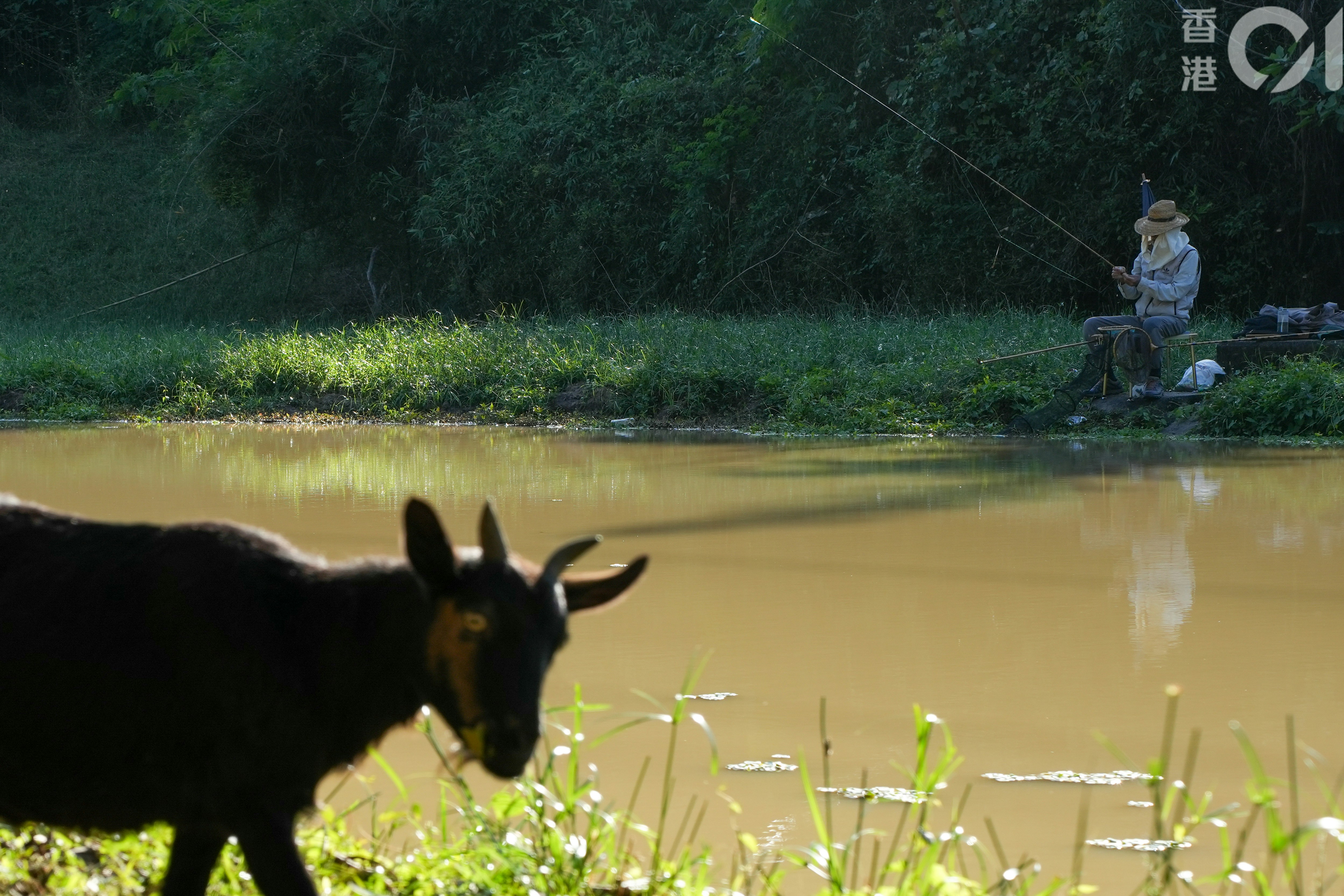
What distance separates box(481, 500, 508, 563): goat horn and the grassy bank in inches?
434

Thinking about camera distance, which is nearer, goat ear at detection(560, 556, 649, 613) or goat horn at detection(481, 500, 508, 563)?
goat horn at detection(481, 500, 508, 563)

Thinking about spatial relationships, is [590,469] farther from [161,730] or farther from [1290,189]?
[1290,189]

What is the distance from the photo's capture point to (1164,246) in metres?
13.1

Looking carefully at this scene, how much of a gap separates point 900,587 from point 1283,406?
683 centimetres

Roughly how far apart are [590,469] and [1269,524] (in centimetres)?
479

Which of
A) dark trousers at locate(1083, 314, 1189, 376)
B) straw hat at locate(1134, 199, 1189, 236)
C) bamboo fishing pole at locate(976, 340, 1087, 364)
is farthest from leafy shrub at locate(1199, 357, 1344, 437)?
straw hat at locate(1134, 199, 1189, 236)

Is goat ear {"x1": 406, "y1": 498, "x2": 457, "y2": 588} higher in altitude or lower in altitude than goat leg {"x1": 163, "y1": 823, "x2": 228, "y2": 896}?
higher

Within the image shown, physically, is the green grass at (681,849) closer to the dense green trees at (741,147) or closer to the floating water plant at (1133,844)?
the floating water plant at (1133,844)

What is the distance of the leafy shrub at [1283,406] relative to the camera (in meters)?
12.0

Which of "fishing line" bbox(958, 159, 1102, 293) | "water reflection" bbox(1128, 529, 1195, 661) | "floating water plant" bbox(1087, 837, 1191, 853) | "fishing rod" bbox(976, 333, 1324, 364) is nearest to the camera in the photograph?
"floating water plant" bbox(1087, 837, 1191, 853)

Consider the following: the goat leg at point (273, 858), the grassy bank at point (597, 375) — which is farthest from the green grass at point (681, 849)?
the grassy bank at point (597, 375)

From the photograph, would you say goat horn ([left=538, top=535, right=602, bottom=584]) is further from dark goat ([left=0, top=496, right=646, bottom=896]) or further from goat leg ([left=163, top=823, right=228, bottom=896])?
goat leg ([left=163, top=823, right=228, bottom=896])

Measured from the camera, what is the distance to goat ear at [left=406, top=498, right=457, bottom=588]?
2525mm

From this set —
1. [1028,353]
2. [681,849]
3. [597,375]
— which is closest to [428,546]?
[681,849]
